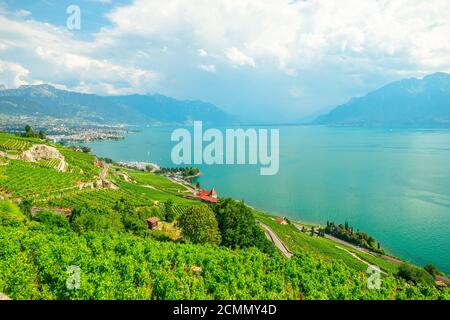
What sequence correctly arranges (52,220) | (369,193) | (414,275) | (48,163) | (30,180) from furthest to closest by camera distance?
(369,193)
(48,163)
(30,180)
(414,275)
(52,220)

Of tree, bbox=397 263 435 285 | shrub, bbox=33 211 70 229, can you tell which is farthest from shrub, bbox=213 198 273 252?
tree, bbox=397 263 435 285

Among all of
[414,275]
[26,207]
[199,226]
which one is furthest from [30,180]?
[414,275]

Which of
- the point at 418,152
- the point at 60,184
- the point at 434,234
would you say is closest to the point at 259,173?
the point at 434,234

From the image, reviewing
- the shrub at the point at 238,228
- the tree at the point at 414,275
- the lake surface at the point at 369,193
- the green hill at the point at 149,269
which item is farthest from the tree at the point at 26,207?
the lake surface at the point at 369,193

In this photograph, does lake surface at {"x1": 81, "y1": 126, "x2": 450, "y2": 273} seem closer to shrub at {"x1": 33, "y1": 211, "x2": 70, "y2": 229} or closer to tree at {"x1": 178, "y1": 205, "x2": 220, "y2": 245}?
tree at {"x1": 178, "y1": 205, "x2": 220, "y2": 245}

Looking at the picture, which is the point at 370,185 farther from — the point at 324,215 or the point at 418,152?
the point at 418,152

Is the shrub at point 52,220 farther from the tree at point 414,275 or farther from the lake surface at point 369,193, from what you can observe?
the lake surface at point 369,193

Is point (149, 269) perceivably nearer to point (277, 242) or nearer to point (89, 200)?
point (89, 200)
